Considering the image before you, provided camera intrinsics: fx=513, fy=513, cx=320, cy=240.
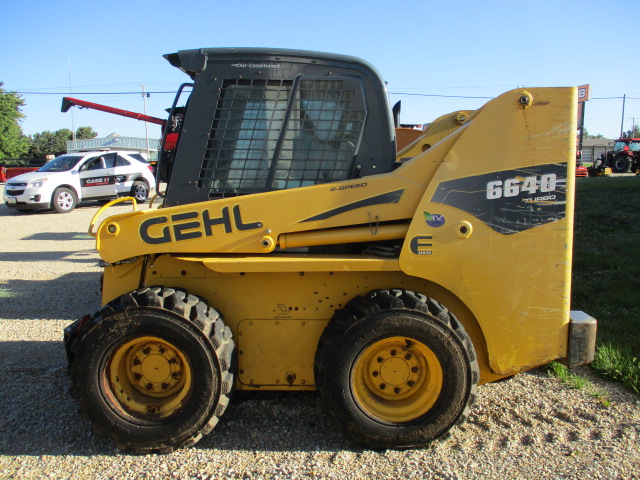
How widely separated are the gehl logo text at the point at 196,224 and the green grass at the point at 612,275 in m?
3.39

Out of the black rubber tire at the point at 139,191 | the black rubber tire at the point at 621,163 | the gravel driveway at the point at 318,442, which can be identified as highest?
the black rubber tire at the point at 621,163

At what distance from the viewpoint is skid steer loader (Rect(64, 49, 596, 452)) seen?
3.17m

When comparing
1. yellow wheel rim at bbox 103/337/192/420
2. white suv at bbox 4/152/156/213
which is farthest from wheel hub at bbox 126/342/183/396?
white suv at bbox 4/152/156/213

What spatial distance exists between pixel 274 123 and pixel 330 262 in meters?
1.05

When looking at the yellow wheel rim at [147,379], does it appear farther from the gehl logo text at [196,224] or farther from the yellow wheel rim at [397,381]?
the yellow wheel rim at [397,381]

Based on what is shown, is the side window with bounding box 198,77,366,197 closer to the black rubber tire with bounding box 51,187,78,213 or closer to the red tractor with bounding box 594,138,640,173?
the black rubber tire with bounding box 51,187,78,213

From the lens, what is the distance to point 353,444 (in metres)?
3.34

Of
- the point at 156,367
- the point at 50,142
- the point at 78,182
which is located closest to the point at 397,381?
the point at 156,367

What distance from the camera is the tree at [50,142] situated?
63.5m

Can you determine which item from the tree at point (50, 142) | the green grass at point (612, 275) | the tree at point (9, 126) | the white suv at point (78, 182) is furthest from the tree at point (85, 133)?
the green grass at point (612, 275)

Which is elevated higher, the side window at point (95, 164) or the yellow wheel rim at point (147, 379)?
the side window at point (95, 164)

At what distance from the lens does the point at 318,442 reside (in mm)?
3395

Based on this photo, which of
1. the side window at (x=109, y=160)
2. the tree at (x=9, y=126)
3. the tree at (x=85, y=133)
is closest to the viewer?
the side window at (x=109, y=160)

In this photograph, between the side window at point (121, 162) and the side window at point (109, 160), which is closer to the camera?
the side window at point (109, 160)
